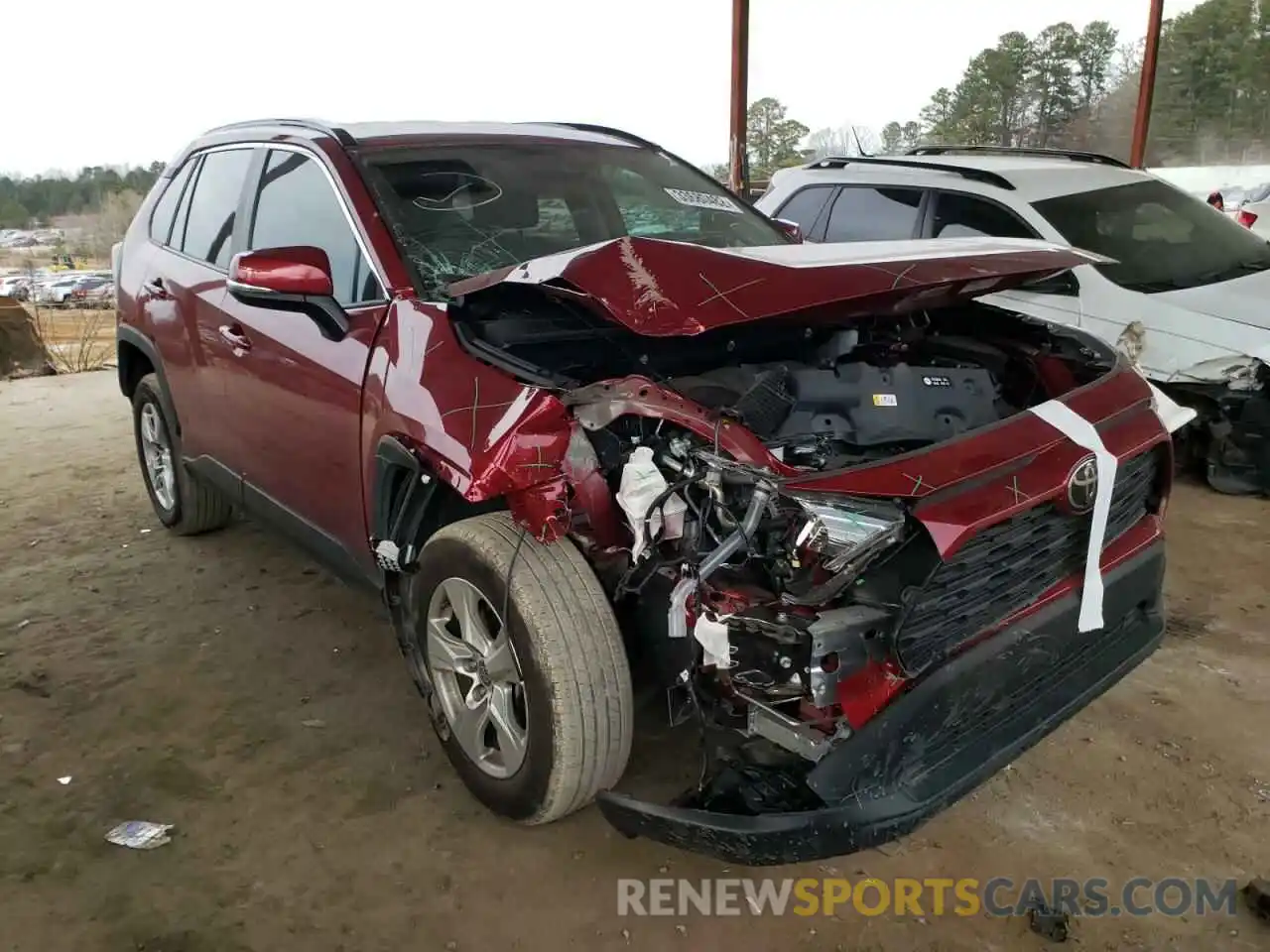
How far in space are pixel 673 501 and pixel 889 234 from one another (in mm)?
3773

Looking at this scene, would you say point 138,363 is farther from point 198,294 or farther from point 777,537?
point 777,537

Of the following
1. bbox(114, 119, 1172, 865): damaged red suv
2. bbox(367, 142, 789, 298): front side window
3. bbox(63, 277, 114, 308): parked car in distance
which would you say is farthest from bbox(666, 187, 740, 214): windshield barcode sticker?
bbox(63, 277, 114, 308): parked car in distance

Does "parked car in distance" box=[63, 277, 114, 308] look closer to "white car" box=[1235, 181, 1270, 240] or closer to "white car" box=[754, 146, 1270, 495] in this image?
"white car" box=[754, 146, 1270, 495]

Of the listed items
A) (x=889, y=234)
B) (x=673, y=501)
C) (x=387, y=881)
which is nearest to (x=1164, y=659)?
(x=673, y=501)

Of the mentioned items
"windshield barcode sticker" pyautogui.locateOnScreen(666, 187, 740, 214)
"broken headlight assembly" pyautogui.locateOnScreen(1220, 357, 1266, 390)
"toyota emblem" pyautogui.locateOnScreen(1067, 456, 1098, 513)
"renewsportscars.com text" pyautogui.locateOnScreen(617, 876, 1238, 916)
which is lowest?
"renewsportscars.com text" pyautogui.locateOnScreen(617, 876, 1238, 916)

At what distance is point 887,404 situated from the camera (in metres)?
2.29

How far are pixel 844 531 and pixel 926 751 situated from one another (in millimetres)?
479

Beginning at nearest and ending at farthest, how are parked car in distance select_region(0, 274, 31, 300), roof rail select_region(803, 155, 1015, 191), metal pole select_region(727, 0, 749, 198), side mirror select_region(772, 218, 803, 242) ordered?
1. side mirror select_region(772, 218, 803, 242)
2. roof rail select_region(803, 155, 1015, 191)
3. metal pole select_region(727, 0, 749, 198)
4. parked car in distance select_region(0, 274, 31, 300)

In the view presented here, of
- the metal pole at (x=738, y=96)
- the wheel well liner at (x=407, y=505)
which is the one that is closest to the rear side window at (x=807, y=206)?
the metal pole at (x=738, y=96)

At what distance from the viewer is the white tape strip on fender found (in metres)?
2.11

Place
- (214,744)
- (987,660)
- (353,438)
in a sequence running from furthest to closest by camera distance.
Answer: (214,744) < (353,438) < (987,660)

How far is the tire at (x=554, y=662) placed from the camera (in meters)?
2.11

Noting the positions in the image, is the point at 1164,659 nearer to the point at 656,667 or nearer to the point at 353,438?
the point at 656,667

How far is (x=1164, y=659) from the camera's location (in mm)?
3199
